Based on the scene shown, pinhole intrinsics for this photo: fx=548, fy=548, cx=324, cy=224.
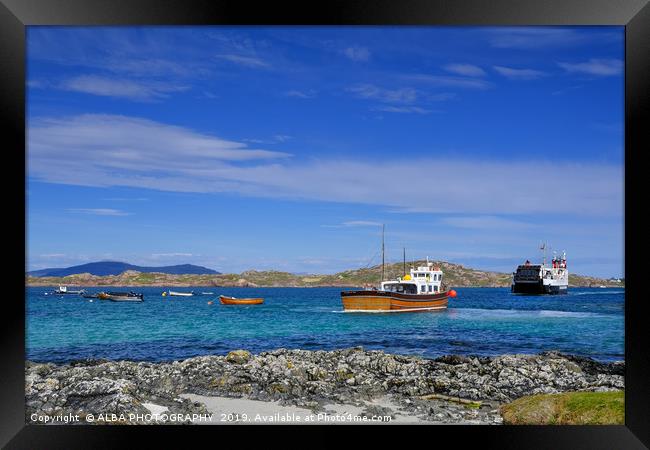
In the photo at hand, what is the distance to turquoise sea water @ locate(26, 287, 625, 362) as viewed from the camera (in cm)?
1742

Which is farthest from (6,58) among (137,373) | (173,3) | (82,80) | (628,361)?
(82,80)

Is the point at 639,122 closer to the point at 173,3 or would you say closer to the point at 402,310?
the point at 173,3

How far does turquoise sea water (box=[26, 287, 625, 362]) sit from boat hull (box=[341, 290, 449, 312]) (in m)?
0.29

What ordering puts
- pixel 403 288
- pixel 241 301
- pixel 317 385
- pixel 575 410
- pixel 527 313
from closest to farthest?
pixel 575 410 < pixel 317 385 < pixel 403 288 < pixel 527 313 < pixel 241 301

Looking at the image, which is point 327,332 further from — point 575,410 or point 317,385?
point 575,410

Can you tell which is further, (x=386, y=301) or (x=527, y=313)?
(x=527, y=313)

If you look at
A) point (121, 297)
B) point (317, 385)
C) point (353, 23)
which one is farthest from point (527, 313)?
point (121, 297)

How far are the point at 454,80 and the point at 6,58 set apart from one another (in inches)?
1251

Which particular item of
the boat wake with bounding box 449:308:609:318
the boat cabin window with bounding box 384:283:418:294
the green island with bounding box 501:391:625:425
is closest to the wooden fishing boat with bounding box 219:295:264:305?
the boat wake with bounding box 449:308:609:318

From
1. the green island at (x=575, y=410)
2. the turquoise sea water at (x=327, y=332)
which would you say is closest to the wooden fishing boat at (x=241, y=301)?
the turquoise sea water at (x=327, y=332)

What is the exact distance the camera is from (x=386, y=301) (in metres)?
21.0

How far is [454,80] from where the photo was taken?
32594mm

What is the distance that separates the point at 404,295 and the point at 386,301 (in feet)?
3.94

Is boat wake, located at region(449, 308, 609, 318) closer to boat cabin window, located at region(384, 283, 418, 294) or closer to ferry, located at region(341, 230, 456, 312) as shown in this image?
ferry, located at region(341, 230, 456, 312)
